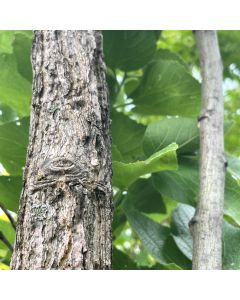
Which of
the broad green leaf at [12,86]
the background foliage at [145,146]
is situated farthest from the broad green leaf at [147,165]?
the broad green leaf at [12,86]

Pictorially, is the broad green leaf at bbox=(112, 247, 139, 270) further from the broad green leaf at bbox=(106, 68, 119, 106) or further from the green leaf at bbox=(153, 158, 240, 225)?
the broad green leaf at bbox=(106, 68, 119, 106)

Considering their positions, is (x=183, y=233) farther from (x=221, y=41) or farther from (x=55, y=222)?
(x=221, y=41)

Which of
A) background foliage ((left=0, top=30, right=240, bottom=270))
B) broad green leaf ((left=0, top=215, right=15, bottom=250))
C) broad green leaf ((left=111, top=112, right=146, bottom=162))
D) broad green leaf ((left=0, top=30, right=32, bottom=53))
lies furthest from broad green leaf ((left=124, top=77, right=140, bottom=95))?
broad green leaf ((left=0, top=215, right=15, bottom=250))

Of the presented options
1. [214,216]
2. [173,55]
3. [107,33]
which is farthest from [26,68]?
[214,216]

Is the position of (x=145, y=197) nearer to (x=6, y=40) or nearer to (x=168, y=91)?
(x=168, y=91)

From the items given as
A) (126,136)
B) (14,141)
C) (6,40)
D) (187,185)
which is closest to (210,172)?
(187,185)

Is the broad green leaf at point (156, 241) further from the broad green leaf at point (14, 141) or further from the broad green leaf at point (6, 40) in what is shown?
the broad green leaf at point (6, 40)
